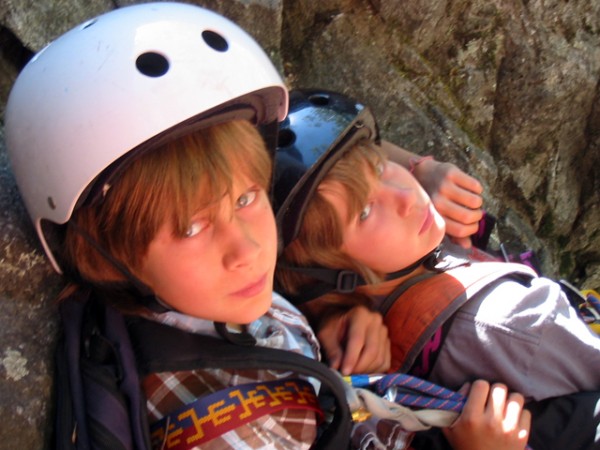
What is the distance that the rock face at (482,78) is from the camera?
372 centimetres

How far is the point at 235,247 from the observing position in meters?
1.94

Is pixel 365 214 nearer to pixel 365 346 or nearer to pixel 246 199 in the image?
pixel 365 346

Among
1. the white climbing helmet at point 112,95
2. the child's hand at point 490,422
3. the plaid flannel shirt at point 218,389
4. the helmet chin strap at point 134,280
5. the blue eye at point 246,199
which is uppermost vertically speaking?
the white climbing helmet at point 112,95

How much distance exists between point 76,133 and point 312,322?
1.42m

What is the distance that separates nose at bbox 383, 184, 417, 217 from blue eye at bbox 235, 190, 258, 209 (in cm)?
78

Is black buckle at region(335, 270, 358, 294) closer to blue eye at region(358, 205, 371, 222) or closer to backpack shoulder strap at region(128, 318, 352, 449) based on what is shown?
blue eye at region(358, 205, 371, 222)

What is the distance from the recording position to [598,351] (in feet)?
8.49

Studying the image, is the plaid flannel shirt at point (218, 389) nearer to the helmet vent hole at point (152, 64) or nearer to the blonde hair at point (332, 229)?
the blonde hair at point (332, 229)

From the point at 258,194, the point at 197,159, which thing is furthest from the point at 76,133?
the point at 258,194

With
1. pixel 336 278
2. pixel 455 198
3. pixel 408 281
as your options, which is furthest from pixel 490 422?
pixel 455 198

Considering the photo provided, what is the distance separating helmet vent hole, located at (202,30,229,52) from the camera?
2072 mm

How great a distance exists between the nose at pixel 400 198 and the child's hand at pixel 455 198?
0.42 meters

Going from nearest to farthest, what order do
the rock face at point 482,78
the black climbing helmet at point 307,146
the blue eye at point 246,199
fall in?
the blue eye at point 246,199 → the black climbing helmet at point 307,146 → the rock face at point 482,78

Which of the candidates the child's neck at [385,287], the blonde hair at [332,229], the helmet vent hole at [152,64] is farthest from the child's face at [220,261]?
the child's neck at [385,287]
